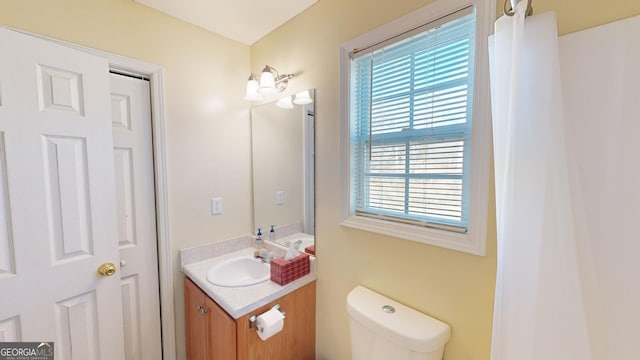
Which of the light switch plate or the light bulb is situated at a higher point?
the light bulb

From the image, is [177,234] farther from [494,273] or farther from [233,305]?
[494,273]

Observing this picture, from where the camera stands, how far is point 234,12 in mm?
1391

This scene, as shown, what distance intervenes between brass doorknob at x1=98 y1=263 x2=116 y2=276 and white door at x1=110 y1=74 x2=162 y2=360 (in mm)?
182

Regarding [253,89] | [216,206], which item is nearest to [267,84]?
[253,89]

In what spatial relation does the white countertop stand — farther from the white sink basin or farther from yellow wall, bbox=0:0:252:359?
yellow wall, bbox=0:0:252:359

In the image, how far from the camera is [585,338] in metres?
0.61

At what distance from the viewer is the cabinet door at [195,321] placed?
134cm

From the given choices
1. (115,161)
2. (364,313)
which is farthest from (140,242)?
(364,313)

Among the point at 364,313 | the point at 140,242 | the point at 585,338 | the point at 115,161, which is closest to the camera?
the point at 585,338

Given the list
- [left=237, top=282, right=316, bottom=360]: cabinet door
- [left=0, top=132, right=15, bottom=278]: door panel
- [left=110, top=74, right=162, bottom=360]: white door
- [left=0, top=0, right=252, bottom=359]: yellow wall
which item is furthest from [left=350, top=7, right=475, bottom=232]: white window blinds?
[left=0, top=132, right=15, bottom=278]: door panel

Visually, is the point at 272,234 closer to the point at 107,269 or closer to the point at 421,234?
the point at 107,269

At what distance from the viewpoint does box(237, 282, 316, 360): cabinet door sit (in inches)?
43.4

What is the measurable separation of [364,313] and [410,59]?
1114 millimetres

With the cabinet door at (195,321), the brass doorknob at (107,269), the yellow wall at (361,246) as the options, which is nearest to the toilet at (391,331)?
the yellow wall at (361,246)
